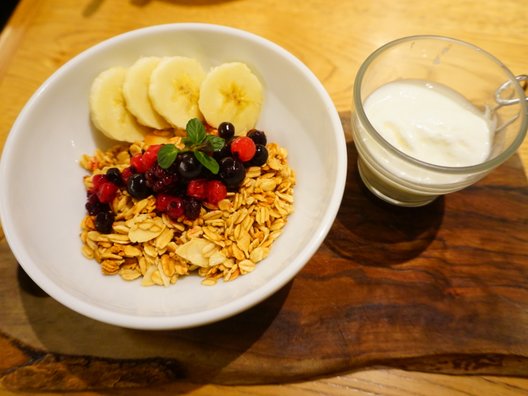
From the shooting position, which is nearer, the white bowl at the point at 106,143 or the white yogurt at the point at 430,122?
the white bowl at the point at 106,143

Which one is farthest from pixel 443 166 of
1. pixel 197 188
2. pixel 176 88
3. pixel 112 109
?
pixel 112 109

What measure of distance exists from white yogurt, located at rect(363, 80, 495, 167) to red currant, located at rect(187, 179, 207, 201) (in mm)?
460

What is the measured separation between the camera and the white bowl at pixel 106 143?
2.46 feet

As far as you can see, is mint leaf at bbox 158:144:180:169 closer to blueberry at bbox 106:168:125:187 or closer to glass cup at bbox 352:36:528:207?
blueberry at bbox 106:168:125:187

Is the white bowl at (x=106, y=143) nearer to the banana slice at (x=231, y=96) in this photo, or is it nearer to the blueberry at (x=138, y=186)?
the banana slice at (x=231, y=96)

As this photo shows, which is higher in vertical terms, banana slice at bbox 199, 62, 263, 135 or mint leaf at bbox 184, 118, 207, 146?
banana slice at bbox 199, 62, 263, 135

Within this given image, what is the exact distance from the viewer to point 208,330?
90 cm

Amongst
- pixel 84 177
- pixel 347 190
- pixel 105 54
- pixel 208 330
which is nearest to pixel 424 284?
pixel 347 190

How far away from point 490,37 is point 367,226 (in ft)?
2.93

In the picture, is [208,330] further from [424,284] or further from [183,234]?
[424,284]

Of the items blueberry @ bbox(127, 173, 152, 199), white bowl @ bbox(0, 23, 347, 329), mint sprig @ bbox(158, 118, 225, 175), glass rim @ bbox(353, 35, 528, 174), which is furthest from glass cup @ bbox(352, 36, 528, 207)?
blueberry @ bbox(127, 173, 152, 199)

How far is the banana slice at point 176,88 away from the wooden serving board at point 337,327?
508mm

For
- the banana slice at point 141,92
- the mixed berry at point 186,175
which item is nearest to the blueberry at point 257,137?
the mixed berry at point 186,175

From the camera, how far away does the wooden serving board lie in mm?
865
